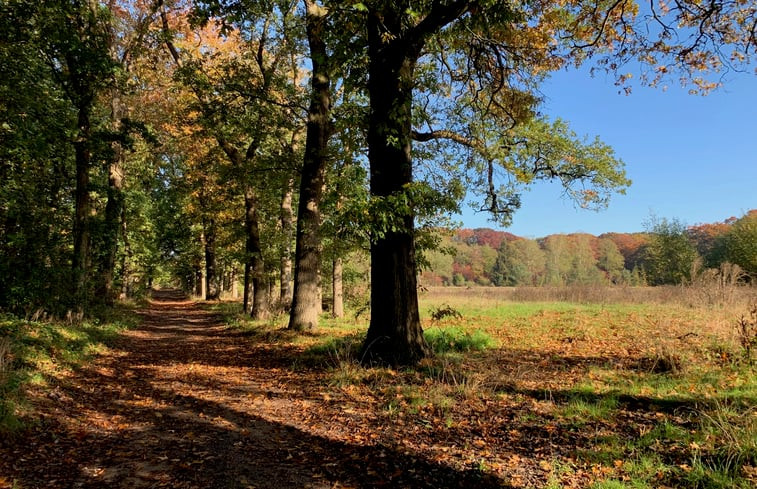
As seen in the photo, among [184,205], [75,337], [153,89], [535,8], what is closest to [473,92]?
[535,8]

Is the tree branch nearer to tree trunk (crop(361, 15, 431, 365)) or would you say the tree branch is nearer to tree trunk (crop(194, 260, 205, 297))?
tree trunk (crop(361, 15, 431, 365))

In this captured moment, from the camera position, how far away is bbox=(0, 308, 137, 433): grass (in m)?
4.84

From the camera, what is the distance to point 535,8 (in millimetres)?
7973

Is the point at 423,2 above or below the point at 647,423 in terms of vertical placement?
above

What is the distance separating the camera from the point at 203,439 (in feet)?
15.1

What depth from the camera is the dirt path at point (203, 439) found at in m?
3.61

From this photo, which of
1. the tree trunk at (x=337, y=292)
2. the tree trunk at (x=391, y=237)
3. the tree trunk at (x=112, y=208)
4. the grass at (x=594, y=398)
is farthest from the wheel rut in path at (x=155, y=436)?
the tree trunk at (x=337, y=292)

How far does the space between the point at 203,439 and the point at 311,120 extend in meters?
9.10

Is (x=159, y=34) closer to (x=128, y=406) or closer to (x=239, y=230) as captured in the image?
(x=239, y=230)

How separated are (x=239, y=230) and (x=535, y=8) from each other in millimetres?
12341

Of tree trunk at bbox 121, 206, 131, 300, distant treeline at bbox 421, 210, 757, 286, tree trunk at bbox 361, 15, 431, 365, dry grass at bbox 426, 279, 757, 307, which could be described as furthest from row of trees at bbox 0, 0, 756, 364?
distant treeline at bbox 421, 210, 757, 286

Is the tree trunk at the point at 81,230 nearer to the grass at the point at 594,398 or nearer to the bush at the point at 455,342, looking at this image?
the grass at the point at 594,398

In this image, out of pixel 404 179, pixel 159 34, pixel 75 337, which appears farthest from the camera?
pixel 159 34

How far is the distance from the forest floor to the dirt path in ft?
0.06
